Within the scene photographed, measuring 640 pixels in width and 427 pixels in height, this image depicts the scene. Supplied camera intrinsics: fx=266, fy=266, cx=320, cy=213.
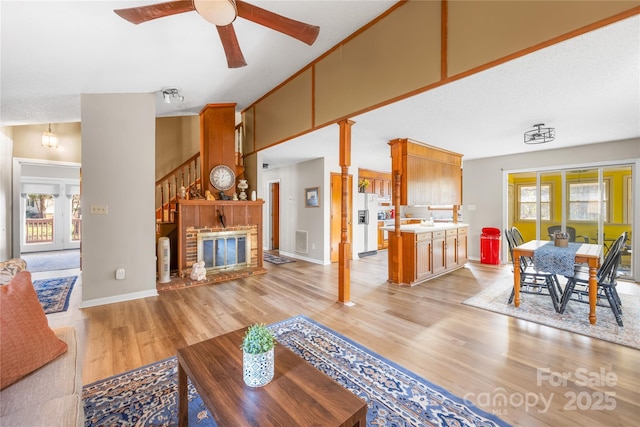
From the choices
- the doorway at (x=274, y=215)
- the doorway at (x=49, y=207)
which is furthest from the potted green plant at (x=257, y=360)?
the doorway at (x=49, y=207)

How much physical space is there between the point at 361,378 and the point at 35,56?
13.4ft

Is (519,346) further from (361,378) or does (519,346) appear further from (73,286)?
(73,286)

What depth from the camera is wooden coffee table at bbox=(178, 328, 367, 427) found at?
1.02 metres

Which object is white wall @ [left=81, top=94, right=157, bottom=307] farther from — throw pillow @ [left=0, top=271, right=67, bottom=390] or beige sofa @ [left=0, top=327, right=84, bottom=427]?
beige sofa @ [left=0, top=327, right=84, bottom=427]

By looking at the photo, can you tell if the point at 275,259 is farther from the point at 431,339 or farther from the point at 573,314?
the point at 573,314

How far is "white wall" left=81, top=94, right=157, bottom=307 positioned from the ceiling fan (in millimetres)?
2172

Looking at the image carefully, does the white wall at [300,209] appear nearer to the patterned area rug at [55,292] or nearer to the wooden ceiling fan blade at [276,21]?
the patterned area rug at [55,292]

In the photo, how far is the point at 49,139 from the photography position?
19.6 ft

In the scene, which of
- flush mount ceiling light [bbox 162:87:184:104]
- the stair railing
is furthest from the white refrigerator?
flush mount ceiling light [bbox 162:87:184:104]

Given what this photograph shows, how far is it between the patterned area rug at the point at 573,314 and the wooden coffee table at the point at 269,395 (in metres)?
2.91

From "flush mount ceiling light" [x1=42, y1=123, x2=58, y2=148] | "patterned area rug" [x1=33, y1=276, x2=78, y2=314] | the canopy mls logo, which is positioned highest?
"flush mount ceiling light" [x1=42, y1=123, x2=58, y2=148]

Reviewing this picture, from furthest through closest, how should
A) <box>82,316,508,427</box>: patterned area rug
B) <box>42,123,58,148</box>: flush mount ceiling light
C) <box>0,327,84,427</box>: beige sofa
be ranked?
<box>42,123,58,148</box>: flush mount ceiling light, <box>82,316,508,427</box>: patterned area rug, <box>0,327,84,427</box>: beige sofa

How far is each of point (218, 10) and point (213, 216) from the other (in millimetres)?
3567

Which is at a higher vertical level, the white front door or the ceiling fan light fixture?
the ceiling fan light fixture
